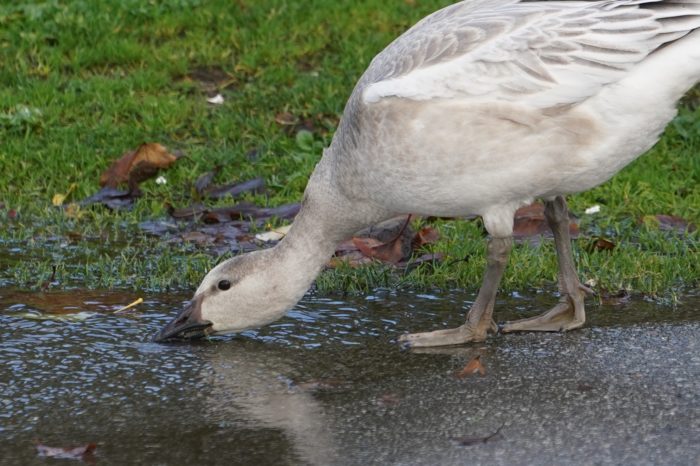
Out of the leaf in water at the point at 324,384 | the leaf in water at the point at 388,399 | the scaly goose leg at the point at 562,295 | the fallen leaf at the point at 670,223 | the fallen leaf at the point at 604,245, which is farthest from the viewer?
the fallen leaf at the point at 670,223

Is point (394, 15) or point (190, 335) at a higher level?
point (394, 15)

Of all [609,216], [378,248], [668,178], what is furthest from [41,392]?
[668,178]

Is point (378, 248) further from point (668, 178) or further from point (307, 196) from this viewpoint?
point (668, 178)

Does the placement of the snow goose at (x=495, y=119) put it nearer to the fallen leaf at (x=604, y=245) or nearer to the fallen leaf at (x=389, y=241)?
the fallen leaf at (x=389, y=241)

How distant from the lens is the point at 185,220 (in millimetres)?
7395

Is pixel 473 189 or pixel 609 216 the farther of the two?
pixel 609 216

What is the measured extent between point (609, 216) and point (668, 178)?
0.75 metres

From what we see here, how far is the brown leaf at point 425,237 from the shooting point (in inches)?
263

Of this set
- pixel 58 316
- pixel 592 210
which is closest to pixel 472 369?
pixel 58 316

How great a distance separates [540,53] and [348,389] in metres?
1.63

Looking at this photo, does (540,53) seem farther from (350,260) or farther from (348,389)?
(350,260)

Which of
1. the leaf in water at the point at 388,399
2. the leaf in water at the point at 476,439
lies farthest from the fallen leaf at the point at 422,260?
the leaf in water at the point at 476,439

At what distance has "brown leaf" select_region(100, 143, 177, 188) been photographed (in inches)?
310

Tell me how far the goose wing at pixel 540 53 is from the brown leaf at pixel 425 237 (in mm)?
1609
